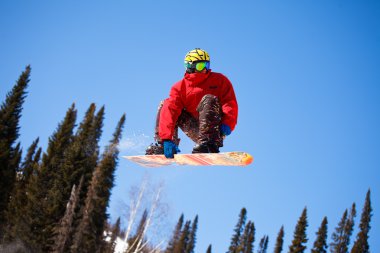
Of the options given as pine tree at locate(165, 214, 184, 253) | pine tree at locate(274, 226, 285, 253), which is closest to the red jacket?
pine tree at locate(274, 226, 285, 253)

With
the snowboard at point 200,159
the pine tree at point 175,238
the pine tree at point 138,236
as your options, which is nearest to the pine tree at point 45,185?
the pine tree at point 138,236

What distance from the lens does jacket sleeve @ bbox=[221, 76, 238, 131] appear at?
7.61 metres

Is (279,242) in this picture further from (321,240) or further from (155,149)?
(155,149)

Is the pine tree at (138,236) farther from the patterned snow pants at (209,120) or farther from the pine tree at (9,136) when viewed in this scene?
the patterned snow pants at (209,120)

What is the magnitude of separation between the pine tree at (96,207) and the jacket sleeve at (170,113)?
99.4ft

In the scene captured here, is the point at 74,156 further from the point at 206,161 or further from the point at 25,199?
the point at 206,161

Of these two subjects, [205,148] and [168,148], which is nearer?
[205,148]

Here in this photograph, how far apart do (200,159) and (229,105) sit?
46.5 inches

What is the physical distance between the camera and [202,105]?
24.5 ft

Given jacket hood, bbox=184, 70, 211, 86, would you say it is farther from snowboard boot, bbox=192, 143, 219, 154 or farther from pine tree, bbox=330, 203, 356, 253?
pine tree, bbox=330, 203, 356, 253

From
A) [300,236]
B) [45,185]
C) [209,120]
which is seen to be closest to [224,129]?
[209,120]

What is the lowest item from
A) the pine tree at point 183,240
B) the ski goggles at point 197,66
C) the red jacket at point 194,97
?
the red jacket at point 194,97

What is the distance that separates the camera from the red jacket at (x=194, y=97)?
24.8 ft

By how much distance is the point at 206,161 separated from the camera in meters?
7.68
